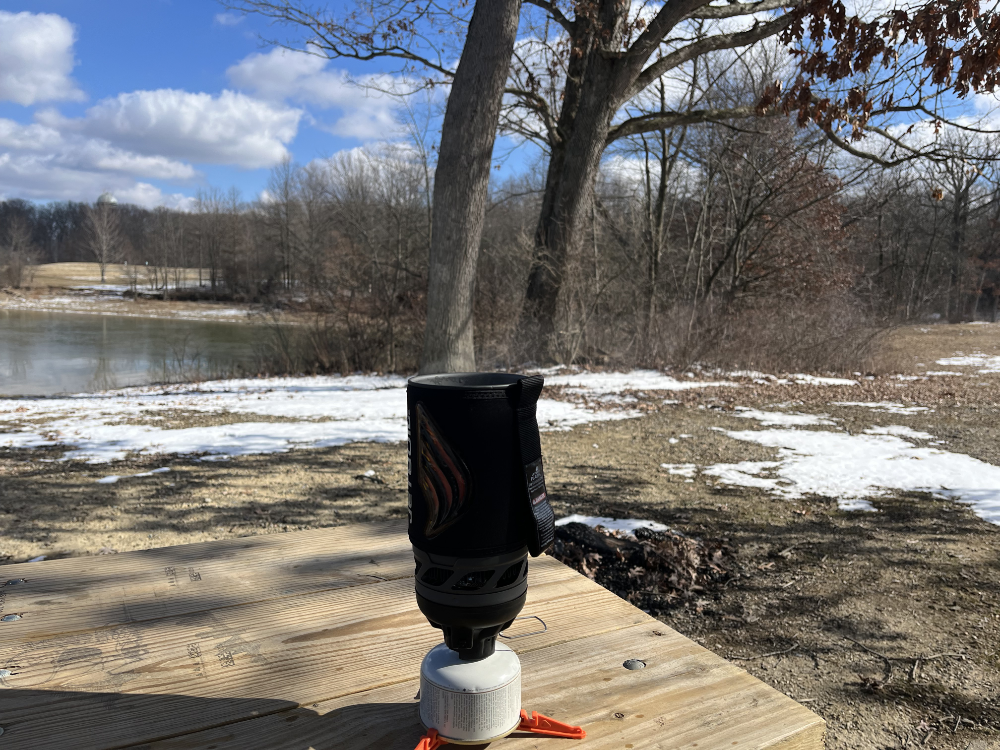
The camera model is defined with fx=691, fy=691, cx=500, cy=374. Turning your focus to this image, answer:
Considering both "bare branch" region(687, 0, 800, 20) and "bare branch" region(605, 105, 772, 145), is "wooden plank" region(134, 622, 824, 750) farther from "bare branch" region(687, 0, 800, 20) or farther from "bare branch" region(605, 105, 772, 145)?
"bare branch" region(605, 105, 772, 145)

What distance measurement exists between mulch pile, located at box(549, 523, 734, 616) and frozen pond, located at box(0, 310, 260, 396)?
39.2ft

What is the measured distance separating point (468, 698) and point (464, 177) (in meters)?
8.22

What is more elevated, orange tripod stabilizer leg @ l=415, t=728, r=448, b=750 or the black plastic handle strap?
the black plastic handle strap

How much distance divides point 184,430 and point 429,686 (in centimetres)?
649

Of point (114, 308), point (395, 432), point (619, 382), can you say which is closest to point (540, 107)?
point (619, 382)

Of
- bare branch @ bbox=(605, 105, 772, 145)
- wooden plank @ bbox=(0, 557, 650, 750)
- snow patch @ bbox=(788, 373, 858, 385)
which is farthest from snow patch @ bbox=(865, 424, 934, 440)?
bare branch @ bbox=(605, 105, 772, 145)

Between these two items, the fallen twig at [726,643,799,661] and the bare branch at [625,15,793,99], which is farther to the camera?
the bare branch at [625,15,793,99]

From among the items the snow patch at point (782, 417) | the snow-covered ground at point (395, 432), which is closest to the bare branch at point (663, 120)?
the snow-covered ground at point (395, 432)

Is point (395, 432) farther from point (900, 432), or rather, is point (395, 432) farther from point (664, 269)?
point (664, 269)

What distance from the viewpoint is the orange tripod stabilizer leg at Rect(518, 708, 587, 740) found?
3.81 ft

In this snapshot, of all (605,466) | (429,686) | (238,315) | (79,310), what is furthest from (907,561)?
(79,310)

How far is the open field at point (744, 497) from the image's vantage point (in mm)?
2631

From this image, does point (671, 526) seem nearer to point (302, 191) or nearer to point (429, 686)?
point (429, 686)

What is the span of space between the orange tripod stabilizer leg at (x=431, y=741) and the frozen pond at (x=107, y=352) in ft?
44.1
